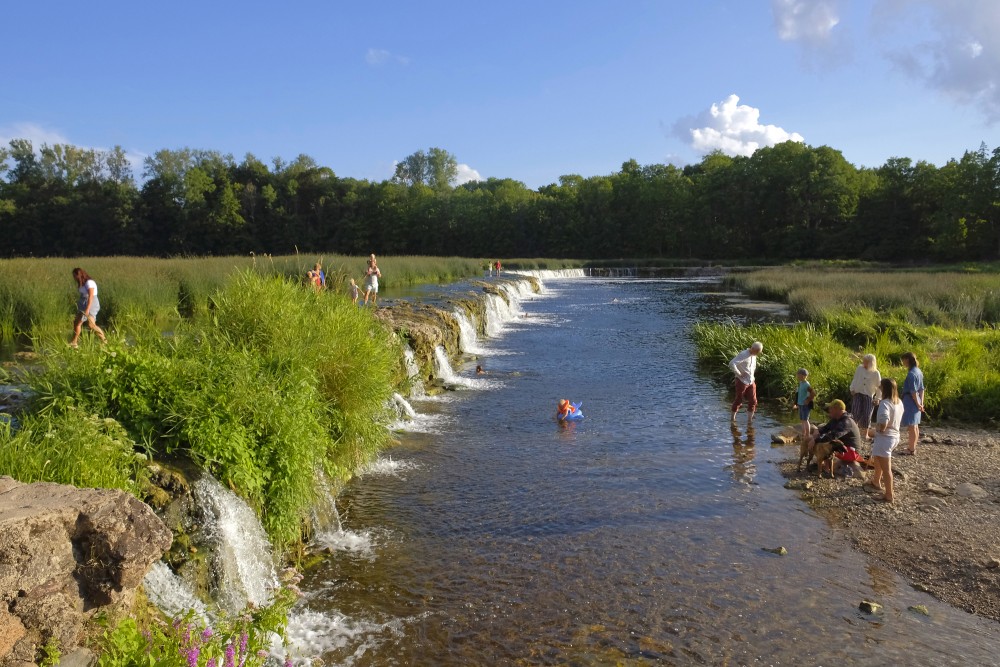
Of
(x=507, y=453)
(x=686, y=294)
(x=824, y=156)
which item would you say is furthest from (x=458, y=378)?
(x=824, y=156)

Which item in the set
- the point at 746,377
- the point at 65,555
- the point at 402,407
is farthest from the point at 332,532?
the point at 746,377

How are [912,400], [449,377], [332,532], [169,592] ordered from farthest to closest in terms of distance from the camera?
[449,377] → [912,400] → [332,532] → [169,592]

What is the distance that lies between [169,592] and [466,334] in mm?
15712

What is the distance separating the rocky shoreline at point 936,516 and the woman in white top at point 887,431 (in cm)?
34

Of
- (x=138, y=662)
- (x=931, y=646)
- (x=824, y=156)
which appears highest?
(x=824, y=156)

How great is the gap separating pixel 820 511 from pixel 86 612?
7.42 metres

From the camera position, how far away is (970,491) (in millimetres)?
8156

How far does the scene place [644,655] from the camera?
16.4 ft


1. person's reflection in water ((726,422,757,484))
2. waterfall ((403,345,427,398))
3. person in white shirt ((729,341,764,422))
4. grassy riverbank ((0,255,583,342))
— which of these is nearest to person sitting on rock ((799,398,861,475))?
person's reflection in water ((726,422,757,484))

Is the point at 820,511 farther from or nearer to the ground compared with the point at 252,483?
nearer to the ground

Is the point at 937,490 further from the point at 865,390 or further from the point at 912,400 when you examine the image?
the point at 865,390

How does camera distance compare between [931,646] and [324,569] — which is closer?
[931,646]

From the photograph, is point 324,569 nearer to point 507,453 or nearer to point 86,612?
point 86,612

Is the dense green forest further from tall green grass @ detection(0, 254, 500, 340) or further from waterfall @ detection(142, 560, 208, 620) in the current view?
waterfall @ detection(142, 560, 208, 620)
